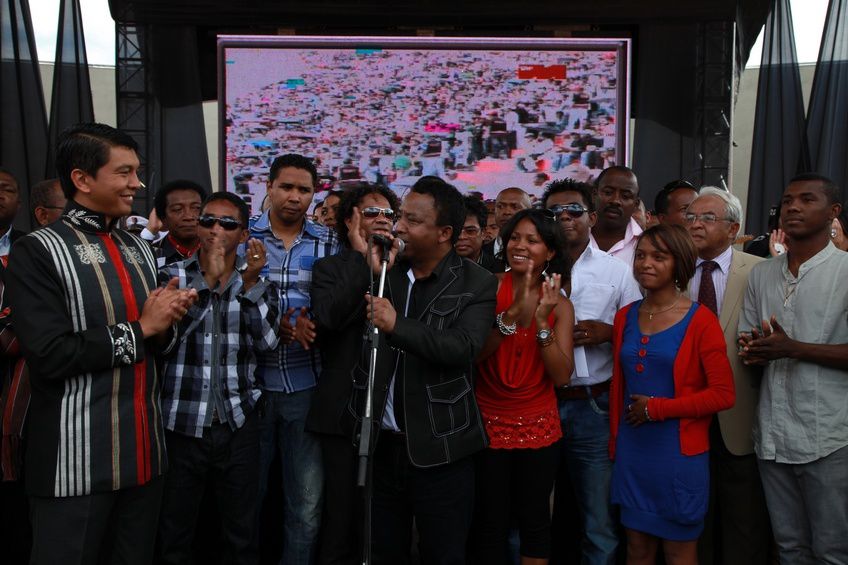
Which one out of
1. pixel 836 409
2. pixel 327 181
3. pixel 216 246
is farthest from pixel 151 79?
pixel 836 409

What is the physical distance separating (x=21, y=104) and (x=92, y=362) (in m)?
4.99

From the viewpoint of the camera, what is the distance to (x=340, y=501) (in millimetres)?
3582

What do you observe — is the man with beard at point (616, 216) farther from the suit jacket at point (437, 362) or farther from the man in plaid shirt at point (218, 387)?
the man in plaid shirt at point (218, 387)

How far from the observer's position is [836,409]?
355cm

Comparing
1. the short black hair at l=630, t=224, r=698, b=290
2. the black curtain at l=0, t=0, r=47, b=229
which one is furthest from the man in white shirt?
the black curtain at l=0, t=0, r=47, b=229

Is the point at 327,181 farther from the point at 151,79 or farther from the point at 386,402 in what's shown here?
the point at 386,402

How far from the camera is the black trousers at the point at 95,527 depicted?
277 centimetres

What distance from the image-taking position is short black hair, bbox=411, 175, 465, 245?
3.52 m

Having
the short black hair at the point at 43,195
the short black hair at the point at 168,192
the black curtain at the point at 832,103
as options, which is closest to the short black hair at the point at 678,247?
the short black hair at the point at 168,192

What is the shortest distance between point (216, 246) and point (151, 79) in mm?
5238

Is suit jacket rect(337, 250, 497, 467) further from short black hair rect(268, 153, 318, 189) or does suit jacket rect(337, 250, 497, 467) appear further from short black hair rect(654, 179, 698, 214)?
short black hair rect(654, 179, 698, 214)

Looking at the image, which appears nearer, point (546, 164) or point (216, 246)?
point (216, 246)

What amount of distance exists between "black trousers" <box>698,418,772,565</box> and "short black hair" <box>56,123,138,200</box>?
3.13 m

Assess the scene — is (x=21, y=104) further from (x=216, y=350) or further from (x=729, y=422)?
(x=729, y=422)
